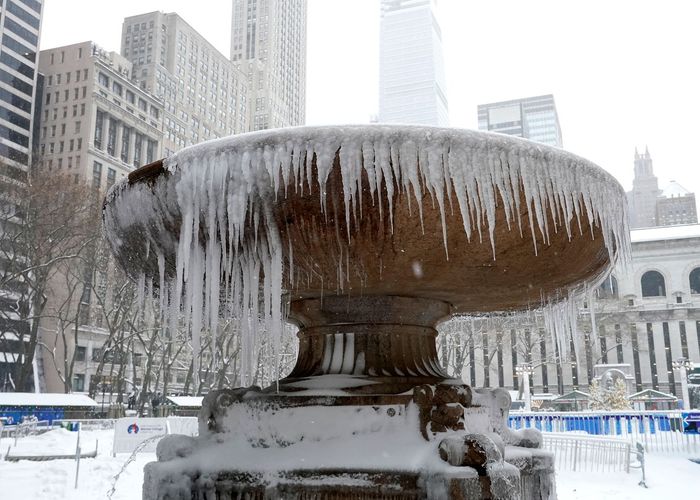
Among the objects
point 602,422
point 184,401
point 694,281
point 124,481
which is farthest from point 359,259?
point 694,281

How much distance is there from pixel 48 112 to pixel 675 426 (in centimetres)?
7236

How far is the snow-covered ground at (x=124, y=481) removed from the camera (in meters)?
9.02

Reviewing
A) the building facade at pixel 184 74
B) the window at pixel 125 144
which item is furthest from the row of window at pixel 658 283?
the building facade at pixel 184 74

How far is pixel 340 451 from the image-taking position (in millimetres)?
3561

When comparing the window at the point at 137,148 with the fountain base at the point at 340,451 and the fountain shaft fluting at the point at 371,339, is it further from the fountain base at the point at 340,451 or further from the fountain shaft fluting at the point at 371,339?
the fountain base at the point at 340,451

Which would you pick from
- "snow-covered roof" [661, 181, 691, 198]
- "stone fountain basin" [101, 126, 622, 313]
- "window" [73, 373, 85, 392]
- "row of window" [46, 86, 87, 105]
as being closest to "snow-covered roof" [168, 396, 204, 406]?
"stone fountain basin" [101, 126, 622, 313]

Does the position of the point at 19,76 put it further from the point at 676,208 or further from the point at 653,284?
the point at 676,208

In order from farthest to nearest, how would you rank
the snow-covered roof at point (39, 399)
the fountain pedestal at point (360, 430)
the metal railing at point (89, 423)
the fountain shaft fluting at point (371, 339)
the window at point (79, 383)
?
the window at point (79, 383), the snow-covered roof at point (39, 399), the metal railing at point (89, 423), the fountain shaft fluting at point (371, 339), the fountain pedestal at point (360, 430)

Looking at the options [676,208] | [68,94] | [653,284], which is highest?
[676,208]

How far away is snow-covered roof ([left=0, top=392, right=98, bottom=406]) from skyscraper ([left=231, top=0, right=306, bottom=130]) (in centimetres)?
9206

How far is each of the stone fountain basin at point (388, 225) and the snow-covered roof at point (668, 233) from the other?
62.9 metres

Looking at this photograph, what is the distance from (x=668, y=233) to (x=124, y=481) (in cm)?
6427

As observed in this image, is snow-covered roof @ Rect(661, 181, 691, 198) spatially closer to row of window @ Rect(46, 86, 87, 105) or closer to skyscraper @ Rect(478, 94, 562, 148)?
skyscraper @ Rect(478, 94, 562, 148)

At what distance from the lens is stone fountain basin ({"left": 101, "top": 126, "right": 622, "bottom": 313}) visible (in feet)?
10.7
